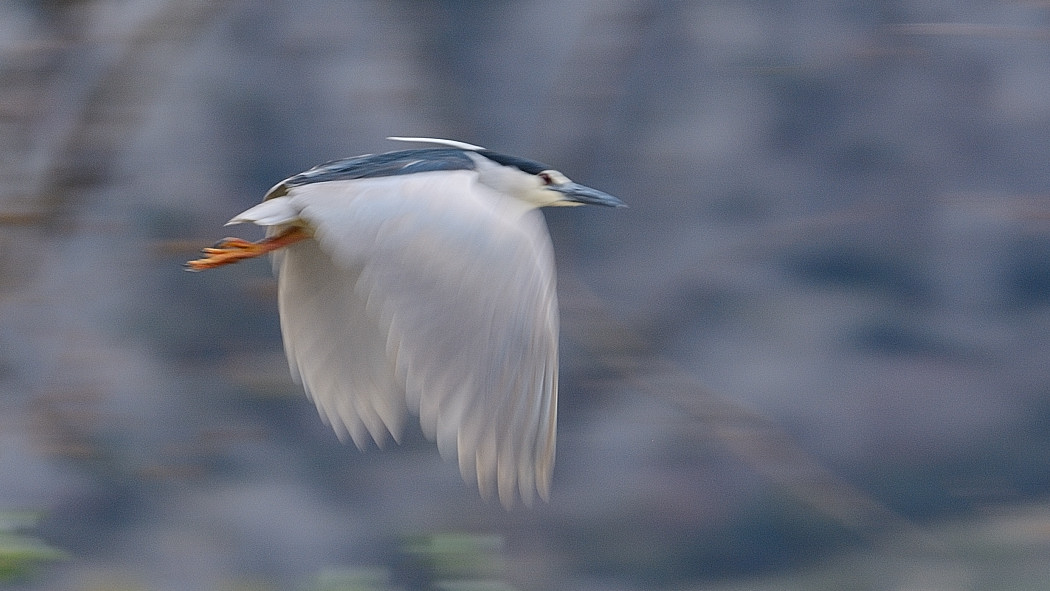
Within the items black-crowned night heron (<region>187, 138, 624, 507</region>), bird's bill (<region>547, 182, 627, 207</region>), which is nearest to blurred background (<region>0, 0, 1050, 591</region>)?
bird's bill (<region>547, 182, 627, 207</region>)

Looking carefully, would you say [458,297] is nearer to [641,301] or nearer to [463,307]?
[463,307]

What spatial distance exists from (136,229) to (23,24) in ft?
1.45

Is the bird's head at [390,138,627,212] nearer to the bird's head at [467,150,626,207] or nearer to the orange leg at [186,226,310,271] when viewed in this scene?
the bird's head at [467,150,626,207]

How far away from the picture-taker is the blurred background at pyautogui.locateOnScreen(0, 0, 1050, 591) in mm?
2738

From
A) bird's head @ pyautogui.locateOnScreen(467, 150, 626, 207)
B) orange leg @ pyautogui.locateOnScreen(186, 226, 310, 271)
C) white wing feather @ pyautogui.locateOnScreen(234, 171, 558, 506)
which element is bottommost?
white wing feather @ pyautogui.locateOnScreen(234, 171, 558, 506)

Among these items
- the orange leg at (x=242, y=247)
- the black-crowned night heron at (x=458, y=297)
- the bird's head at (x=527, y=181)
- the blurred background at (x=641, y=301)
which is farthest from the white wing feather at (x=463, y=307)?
the blurred background at (x=641, y=301)

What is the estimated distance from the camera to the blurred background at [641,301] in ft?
8.98

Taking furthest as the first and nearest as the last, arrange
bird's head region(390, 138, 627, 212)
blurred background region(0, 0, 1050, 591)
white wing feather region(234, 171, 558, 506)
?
blurred background region(0, 0, 1050, 591) < bird's head region(390, 138, 627, 212) < white wing feather region(234, 171, 558, 506)

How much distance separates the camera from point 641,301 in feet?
9.11

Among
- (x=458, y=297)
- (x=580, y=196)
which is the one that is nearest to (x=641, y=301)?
(x=580, y=196)

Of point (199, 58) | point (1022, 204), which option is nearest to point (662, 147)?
point (1022, 204)

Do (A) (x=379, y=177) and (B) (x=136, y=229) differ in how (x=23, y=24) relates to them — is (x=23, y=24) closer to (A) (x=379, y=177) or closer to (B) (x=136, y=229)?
(B) (x=136, y=229)

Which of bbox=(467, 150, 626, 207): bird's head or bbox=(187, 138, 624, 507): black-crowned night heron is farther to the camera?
bbox=(467, 150, 626, 207): bird's head

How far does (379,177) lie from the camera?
1781 millimetres
